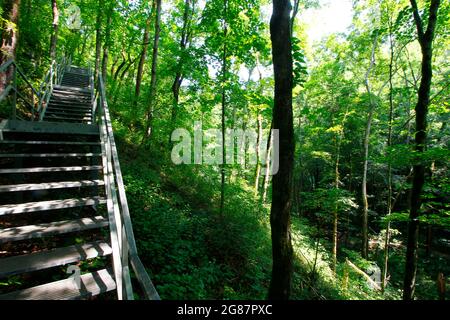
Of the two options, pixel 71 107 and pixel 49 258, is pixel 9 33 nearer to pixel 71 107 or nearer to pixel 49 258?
pixel 71 107

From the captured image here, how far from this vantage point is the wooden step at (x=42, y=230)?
267 cm

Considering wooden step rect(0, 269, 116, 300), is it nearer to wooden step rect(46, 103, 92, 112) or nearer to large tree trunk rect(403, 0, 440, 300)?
wooden step rect(46, 103, 92, 112)

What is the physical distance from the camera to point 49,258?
2607 mm

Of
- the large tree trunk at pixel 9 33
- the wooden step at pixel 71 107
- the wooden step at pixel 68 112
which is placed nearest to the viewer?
the large tree trunk at pixel 9 33

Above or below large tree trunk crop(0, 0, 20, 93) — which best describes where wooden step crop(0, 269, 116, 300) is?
below

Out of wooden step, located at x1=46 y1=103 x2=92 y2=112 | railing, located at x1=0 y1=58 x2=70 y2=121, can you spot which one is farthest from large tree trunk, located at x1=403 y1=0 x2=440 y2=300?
wooden step, located at x1=46 y1=103 x2=92 y2=112

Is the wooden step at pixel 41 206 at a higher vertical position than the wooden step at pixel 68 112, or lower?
lower

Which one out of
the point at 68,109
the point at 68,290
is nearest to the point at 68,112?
the point at 68,109

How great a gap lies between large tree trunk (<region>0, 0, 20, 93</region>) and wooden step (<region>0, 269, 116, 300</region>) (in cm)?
545

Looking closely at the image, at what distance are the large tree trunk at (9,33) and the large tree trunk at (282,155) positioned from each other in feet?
20.7

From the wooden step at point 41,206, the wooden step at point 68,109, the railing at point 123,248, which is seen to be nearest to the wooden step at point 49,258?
the railing at point 123,248

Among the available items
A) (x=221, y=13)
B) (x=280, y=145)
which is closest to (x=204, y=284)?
(x=280, y=145)

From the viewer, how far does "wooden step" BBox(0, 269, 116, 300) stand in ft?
7.50

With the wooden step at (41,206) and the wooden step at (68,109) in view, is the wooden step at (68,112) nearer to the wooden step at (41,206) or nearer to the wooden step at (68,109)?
the wooden step at (68,109)
